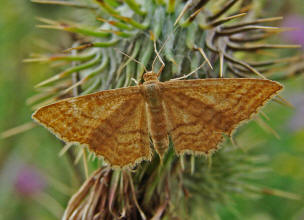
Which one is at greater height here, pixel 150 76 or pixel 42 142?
pixel 150 76

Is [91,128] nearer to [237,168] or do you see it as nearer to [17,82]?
[237,168]

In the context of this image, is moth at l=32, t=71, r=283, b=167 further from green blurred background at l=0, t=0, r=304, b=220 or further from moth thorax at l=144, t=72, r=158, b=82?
green blurred background at l=0, t=0, r=304, b=220

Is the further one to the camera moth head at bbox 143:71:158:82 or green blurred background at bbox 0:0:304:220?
green blurred background at bbox 0:0:304:220

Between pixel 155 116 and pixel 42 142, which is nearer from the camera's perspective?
pixel 155 116

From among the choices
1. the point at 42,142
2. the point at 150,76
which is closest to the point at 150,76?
the point at 150,76

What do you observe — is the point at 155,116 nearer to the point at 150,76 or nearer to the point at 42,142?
the point at 150,76

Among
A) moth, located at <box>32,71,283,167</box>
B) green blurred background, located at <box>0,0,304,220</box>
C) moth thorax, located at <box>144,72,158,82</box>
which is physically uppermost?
moth thorax, located at <box>144,72,158,82</box>

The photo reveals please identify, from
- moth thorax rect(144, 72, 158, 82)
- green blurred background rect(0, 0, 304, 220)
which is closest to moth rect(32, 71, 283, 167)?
moth thorax rect(144, 72, 158, 82)
